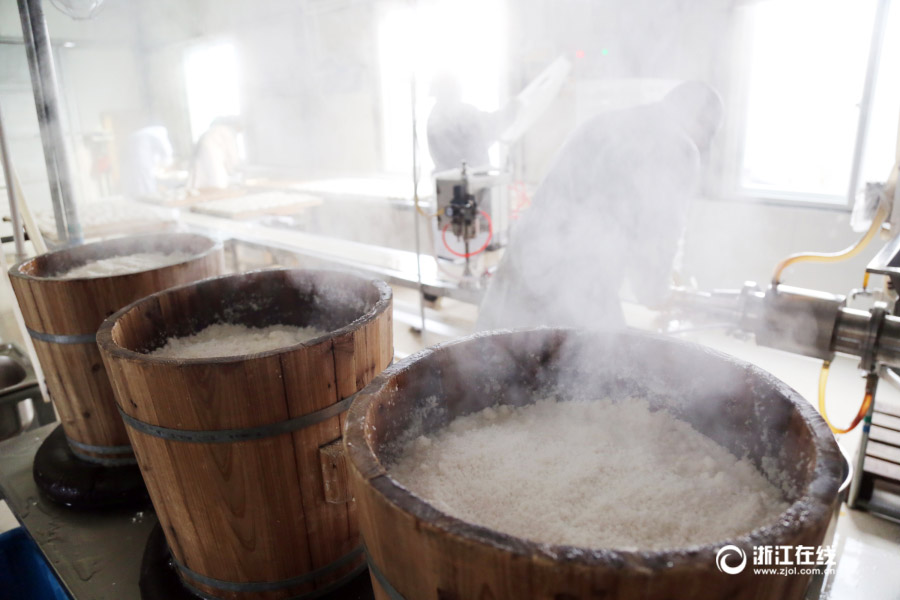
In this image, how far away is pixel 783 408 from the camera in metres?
0.76

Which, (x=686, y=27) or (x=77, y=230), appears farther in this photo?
(x=686, y=27)

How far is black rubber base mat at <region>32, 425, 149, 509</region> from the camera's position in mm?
1454

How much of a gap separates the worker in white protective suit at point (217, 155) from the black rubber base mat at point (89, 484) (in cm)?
484

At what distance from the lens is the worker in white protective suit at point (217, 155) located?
5.74 meters

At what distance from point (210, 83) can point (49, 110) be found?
3.03 m

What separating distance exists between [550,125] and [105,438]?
13.5ft

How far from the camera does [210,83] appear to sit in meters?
4.87

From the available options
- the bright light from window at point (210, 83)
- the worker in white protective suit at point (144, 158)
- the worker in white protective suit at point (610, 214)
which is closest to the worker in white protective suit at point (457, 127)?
the worker in white protective suit at point (610, 214)

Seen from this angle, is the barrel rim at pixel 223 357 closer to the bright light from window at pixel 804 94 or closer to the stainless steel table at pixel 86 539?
the stainless steel table at pixel 86 539

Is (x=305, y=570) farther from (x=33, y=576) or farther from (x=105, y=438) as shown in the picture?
(x=33, y=576)

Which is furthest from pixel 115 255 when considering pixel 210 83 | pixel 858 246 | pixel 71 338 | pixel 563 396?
pixel 210 83

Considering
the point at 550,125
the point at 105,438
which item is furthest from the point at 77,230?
the point at 550,125

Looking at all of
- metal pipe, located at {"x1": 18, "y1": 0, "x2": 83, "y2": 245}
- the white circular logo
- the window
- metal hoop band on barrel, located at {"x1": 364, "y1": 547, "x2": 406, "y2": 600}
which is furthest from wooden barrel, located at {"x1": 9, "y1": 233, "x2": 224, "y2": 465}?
the window

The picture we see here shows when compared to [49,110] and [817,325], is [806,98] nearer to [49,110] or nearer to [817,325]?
[817,325]
